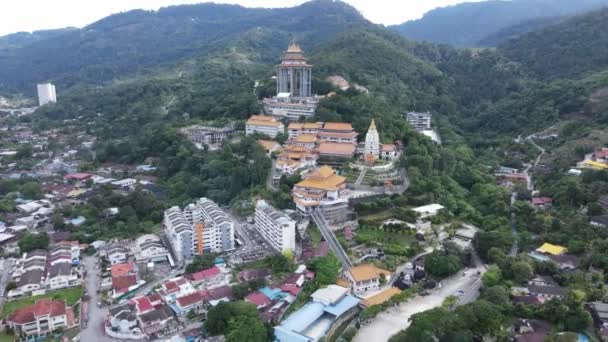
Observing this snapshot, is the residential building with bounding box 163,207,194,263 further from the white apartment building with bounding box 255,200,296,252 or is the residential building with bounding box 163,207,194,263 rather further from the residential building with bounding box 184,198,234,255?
the white apartment building with bounding box 255,200,296,252

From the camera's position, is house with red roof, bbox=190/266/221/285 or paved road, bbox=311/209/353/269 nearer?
house with red roof, bbox=190/266/221/285

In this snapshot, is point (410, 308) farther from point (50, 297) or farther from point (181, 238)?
point (50, 297)

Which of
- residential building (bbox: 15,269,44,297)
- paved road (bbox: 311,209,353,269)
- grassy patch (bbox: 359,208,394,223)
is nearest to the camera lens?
residential building (bbox: 15,269,44,297)

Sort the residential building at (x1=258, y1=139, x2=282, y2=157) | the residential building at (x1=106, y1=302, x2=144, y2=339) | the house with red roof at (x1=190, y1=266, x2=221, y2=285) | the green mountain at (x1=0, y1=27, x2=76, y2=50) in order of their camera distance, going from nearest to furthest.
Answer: the residential building at (x1=106, y1=302, x2=144, y2=339) < the house with red roof at (x1=190, y1=266, x2=221, y2=285) < the residential building at (x1=258, y1=139, x2=282, y2=157) < the green mountain at (x1=0, y1=27, x2=76, y2=50)

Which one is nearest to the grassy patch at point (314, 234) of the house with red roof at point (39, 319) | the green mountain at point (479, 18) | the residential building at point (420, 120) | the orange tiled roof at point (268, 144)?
the orange tiled roof at point (268, 144)

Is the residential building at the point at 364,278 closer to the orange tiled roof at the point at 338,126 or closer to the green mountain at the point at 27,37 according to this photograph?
the orange tiled roof at the point at 338,126

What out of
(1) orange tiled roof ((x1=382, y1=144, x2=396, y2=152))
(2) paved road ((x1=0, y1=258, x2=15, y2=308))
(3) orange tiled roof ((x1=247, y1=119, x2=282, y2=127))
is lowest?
(2) paved road ((x1=0, y1=258, x2=15, y2=308))

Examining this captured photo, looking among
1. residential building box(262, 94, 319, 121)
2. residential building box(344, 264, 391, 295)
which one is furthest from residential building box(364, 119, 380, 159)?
residential building box(344, 264, 391, 295)
